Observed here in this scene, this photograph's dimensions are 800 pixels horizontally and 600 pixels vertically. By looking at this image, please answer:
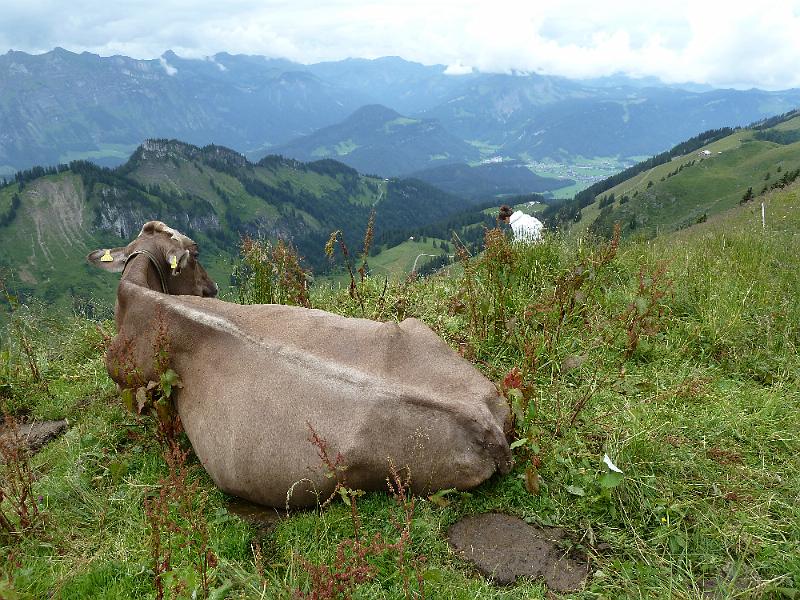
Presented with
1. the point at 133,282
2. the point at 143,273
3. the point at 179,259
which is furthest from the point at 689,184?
the point at 133,282

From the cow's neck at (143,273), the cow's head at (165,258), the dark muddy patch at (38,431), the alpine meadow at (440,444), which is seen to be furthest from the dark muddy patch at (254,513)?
the cow's head at (165,258)

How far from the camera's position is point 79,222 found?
199 m

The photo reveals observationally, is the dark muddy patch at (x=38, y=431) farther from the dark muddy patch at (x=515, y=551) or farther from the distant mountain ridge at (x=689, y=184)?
the distant mountain ridge at (x=689, y=184)

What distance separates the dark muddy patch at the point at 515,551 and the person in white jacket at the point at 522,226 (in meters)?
4.10

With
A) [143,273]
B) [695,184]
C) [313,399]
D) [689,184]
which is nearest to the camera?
[313,399]

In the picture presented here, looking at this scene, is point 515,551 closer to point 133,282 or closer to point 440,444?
point 440,444

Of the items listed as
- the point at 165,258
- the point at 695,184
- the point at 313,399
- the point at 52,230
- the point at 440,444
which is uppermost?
the point at 165,258

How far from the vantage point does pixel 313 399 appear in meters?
4.26

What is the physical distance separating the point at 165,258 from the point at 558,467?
5593 millimetres

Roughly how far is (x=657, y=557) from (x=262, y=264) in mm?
5864

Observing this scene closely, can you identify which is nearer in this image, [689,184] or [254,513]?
[254,513]

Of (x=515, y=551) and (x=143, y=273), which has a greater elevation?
(x=143, y=273)

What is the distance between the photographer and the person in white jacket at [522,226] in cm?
709

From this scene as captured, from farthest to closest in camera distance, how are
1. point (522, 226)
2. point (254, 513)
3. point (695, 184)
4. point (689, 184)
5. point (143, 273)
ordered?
point (689, 184)
point (695, 184)
point (522, 226)
point (143, 273)
point (254, 513)
